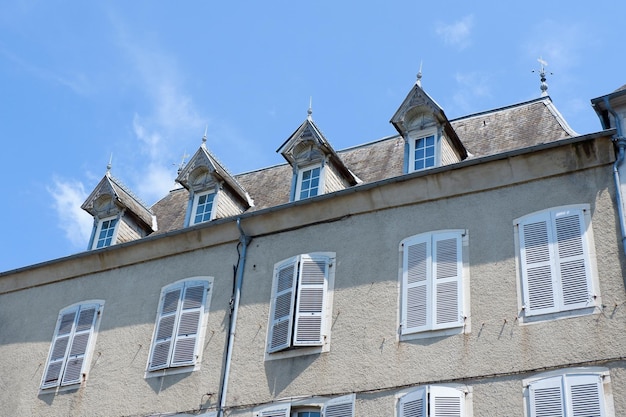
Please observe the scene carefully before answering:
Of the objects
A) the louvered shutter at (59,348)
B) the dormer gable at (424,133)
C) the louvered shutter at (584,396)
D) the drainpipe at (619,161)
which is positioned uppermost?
the dormer gable at (424,133)

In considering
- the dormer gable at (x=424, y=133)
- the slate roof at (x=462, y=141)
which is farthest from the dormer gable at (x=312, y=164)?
the dormer gable at (x=424, y=133)

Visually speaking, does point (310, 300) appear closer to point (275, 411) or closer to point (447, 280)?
point (275, 411)

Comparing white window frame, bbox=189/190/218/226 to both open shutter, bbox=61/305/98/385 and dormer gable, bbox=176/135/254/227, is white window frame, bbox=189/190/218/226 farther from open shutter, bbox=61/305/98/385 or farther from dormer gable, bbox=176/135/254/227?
open shutter, bbox=61/305/98/385

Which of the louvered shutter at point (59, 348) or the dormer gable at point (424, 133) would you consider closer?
the dormer gable at point (424, 133)

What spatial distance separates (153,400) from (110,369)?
137 centimetres

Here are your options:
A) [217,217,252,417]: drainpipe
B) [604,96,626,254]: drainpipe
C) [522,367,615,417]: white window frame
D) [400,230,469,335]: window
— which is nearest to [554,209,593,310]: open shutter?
[604,96,626,254]: drainpipe

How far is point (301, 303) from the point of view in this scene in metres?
14.9

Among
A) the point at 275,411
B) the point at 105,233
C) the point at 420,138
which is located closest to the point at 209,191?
the point at 105,233

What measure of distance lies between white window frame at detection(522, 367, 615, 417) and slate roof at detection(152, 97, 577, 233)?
5104mm

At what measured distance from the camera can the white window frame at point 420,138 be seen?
15703mm

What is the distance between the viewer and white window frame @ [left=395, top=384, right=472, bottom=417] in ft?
41.2

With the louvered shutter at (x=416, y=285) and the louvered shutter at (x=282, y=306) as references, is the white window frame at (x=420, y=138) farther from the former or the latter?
the louvered shutter at (x=282, y=306)

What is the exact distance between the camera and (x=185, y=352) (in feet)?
51.2

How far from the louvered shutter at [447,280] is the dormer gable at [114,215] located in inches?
297
